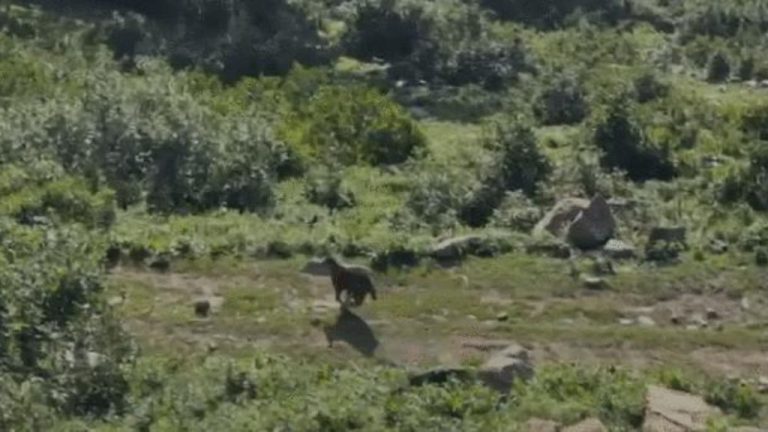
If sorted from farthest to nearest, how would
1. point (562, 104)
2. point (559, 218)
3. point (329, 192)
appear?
point (562, 104), point (329, 192), point (559, 218)

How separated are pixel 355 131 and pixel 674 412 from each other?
549 inches

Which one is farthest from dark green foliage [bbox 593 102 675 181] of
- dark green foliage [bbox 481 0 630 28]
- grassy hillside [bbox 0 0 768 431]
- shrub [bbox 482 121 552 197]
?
Result: dark green foliage [bbox 481 0 630 28]

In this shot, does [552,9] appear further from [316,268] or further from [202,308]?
[202,308]

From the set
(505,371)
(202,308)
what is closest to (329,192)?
(202,308)

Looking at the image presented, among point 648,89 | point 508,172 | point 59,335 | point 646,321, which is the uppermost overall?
point 648,89

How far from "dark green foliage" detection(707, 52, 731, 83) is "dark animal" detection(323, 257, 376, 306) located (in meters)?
19.8

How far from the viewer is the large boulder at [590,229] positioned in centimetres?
2459

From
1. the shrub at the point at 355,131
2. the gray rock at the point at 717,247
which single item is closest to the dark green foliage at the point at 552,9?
the shrub at the point at 355,131

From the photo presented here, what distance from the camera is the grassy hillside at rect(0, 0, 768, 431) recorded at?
1784 cm

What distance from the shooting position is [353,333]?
2092 cm

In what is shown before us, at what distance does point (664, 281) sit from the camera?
23.4m

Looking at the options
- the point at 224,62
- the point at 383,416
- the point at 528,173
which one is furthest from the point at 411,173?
the point at 383,416

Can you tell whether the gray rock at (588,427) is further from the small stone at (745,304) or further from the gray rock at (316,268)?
the gray rock at (316,268)

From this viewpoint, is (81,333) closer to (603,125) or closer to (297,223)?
(297,223)
